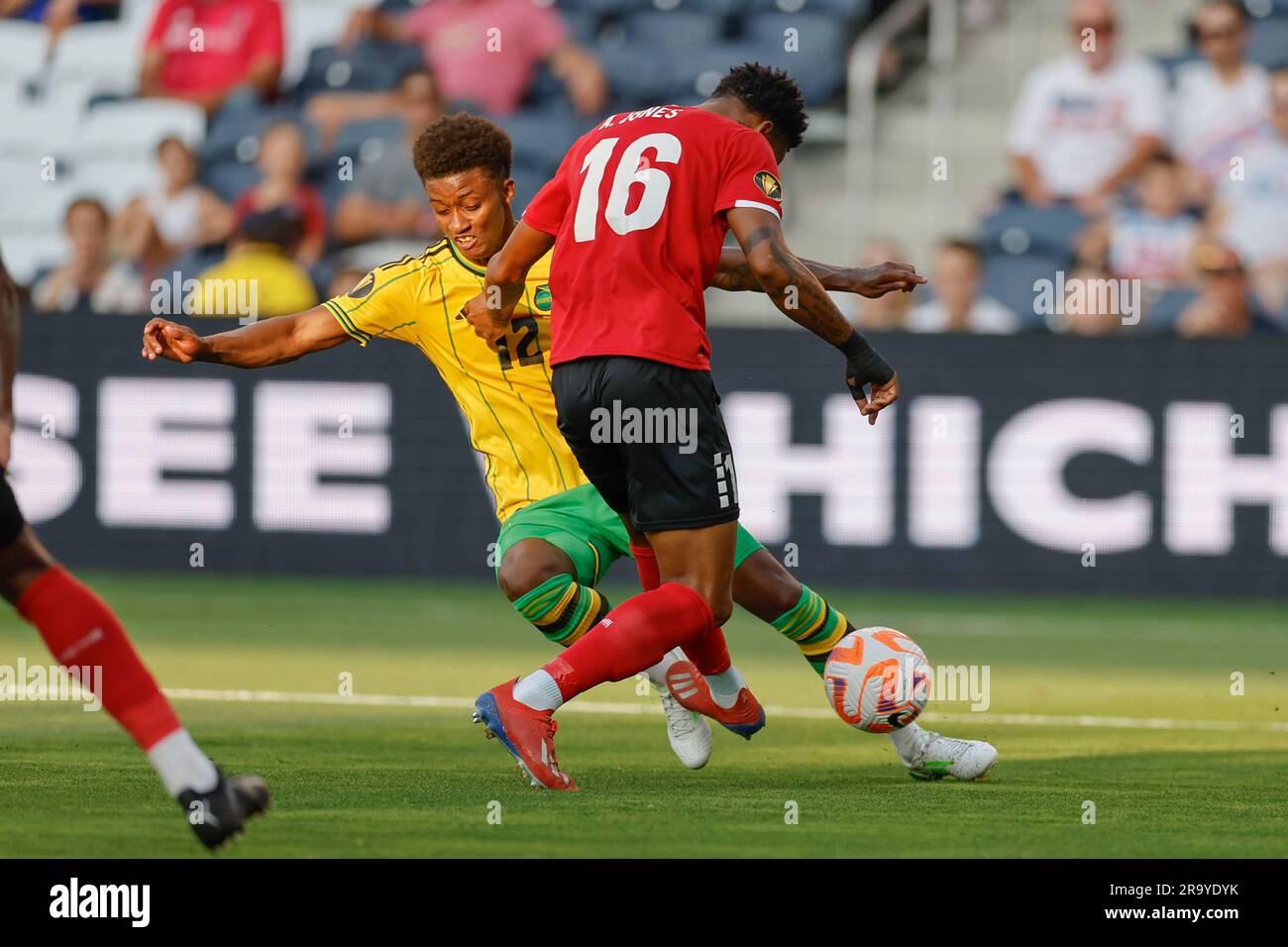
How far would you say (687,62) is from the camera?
16.2 metres

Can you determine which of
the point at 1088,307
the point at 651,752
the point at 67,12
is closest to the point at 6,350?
the point at 651,752

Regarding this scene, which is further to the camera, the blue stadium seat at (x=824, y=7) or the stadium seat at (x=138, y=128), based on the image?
the stadium seat at (x=138, y=128)

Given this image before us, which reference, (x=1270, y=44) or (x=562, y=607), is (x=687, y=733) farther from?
(x=1270, y=44)

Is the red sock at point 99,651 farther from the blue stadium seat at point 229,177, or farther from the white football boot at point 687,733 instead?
the blue stadium seat at point 229,177

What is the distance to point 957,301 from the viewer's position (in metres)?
14.2

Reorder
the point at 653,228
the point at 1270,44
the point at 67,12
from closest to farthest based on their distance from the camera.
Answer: the point at 653,228, the point at 1270,44, the point at 67,12

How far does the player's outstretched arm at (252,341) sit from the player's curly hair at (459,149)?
0.65 meters

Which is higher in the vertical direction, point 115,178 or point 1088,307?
point 115,178

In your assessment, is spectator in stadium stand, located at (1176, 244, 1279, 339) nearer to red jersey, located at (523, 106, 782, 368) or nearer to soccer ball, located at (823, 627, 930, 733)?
soccer ball, located at (823, 627, 930, 733)

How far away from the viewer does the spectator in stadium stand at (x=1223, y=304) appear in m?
14.1

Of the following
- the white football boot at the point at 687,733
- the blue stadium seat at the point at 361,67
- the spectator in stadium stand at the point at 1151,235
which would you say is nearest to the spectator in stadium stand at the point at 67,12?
the blue stadium seat at the point at 361,67

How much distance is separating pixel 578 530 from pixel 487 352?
73 centimetres

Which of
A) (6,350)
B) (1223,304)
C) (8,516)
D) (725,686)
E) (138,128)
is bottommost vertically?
(725,686)

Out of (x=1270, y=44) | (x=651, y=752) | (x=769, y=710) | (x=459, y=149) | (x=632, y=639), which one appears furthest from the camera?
(x=1270, y=44)
